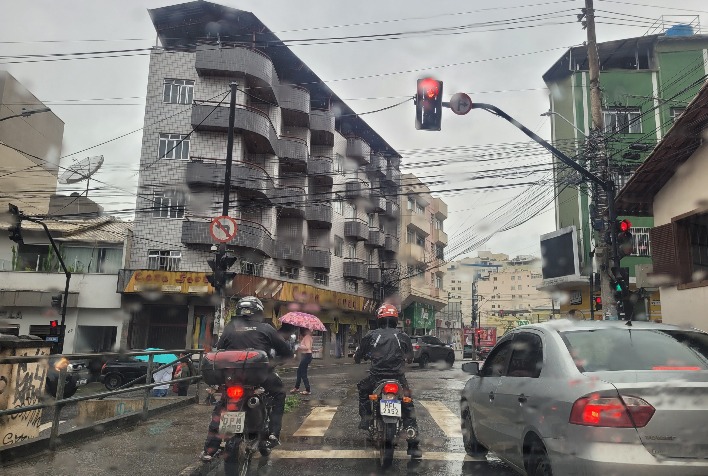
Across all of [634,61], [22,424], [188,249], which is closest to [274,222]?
[188,249]

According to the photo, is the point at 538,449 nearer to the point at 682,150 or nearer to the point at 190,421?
the point at 190,421

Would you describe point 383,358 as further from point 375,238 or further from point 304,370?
point 375,238

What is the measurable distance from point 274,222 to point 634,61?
21.5m

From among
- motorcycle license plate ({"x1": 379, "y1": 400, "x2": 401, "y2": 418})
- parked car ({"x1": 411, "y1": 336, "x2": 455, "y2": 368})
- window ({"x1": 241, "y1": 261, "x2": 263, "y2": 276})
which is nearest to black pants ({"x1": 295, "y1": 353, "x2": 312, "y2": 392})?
motorcycle license plate ({"x1": 379, "y1": 400, "x2": 401, "y2": 418})

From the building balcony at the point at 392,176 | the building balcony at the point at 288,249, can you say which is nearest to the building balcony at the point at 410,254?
the building balcony at the point at 392,176

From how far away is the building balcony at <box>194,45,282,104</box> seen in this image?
29.0m

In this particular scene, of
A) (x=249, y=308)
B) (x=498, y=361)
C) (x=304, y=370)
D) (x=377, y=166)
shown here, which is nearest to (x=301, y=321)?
(x=304, y=370)

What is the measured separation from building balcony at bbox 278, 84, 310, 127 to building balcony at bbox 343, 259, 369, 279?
37.3ft

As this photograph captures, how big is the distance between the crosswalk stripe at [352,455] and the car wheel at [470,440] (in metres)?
0.08

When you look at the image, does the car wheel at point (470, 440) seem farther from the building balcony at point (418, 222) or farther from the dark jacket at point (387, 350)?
the building balcony at point (418, 222)

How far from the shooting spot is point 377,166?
45719 mm

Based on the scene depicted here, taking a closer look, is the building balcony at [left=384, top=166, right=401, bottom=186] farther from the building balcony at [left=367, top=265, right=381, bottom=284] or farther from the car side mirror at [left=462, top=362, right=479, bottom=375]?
the car side mirror at [left=462, top=362, right=479, bottom=375]

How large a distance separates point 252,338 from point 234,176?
24.4 meters

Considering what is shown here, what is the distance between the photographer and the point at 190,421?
8.01 metres
